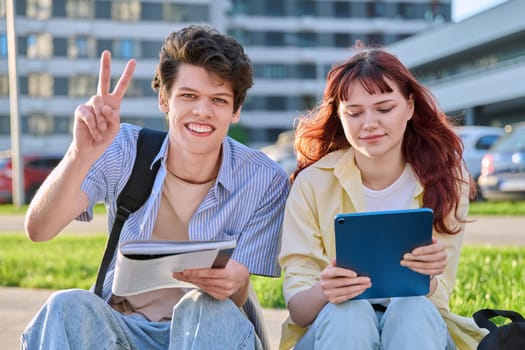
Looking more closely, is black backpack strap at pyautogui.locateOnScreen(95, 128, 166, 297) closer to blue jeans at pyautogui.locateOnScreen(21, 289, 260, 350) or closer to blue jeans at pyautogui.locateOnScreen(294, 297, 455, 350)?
blue jeans at pyautogui.locateOnScreen(21, 289, 260, 350)

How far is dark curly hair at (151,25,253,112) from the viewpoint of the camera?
9.38ft

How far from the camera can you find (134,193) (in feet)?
9.55

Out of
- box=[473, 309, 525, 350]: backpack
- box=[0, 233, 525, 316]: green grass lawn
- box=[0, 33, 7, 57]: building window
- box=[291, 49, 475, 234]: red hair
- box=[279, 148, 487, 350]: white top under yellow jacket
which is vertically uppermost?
box=[0, 33, 7, 57]: building window

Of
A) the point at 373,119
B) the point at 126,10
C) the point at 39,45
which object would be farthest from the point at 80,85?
the point at 373,119

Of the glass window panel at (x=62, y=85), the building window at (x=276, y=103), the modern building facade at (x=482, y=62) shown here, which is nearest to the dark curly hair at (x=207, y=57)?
the modern building facade at (x=482, y=62)

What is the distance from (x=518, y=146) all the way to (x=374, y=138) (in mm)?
10581

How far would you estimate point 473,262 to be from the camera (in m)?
6.01

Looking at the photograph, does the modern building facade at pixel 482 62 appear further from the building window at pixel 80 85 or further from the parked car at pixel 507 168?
the parked car at pixel 507 168

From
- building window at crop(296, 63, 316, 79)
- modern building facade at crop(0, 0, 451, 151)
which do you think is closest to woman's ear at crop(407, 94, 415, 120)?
modern building facade at crop(0, 0, 451, 151)

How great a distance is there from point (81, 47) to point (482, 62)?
85.1 feet

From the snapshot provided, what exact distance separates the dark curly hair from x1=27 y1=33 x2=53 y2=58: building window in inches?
1971

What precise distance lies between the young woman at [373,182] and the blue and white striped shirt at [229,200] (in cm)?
11

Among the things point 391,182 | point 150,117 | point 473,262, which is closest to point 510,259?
point 473,262

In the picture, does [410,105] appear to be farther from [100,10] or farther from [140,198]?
[100,10]
